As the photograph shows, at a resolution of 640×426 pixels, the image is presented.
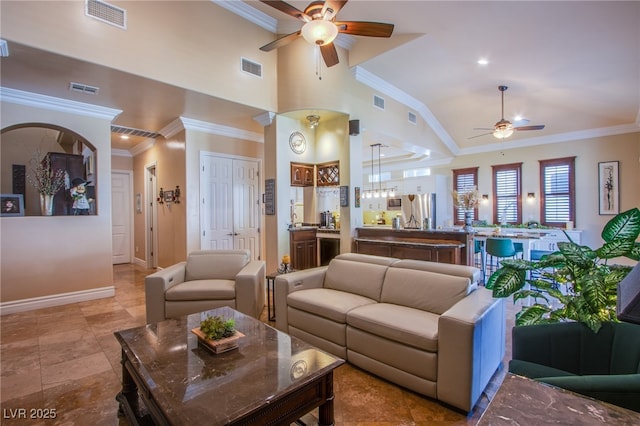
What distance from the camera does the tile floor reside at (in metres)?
1.96

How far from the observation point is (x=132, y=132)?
236 inches

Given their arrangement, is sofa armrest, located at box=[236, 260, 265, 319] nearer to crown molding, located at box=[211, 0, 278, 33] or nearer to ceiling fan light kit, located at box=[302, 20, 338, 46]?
ceiling fan light kit, located at box=[302, 20, 338, 46]

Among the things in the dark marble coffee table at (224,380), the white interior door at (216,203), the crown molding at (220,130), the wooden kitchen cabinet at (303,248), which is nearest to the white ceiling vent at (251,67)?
the crown molding at (220,130)

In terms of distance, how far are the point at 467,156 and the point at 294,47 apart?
20.0 ft

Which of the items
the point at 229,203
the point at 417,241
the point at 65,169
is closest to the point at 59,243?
the point at 65,169

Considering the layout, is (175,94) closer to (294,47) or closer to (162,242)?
(294,47)

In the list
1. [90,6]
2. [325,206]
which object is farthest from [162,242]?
[90,6]

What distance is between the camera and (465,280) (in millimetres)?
2574

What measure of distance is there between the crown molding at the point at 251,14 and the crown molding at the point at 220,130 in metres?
1.87

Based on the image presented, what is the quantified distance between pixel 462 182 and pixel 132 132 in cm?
844

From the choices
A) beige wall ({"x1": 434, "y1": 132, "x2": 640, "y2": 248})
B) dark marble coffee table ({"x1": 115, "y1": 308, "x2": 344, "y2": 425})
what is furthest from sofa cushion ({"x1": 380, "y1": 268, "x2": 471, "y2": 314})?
beige wall ({"x1": 434, "y1": 132, "x2": 640, "y2": 248})

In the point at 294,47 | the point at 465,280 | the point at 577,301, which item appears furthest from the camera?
the point at 294,47

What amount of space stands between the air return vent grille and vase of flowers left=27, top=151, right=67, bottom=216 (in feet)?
4.32

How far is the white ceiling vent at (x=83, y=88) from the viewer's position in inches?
149
